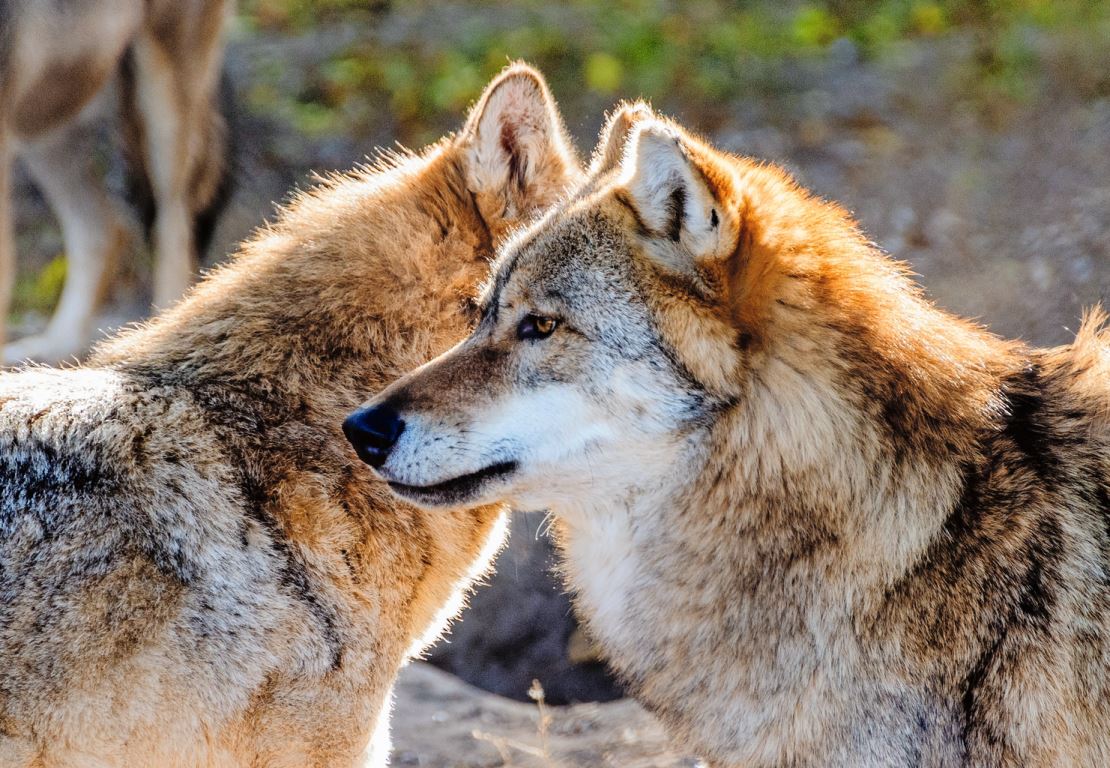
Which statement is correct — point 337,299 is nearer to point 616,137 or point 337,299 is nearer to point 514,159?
point 514,159

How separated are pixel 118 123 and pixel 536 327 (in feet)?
15.9

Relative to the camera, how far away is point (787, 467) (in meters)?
2.77

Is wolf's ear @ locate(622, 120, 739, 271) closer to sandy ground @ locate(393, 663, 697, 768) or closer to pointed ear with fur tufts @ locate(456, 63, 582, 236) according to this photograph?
pointed ear with fur tufts @ locate(456, 63, 582, 236)

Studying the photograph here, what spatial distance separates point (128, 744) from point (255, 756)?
33 centimetres

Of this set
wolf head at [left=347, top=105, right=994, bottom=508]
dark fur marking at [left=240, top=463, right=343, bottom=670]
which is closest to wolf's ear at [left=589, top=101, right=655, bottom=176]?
wolf head at [left=347, top=105, right=994, bottom=508]

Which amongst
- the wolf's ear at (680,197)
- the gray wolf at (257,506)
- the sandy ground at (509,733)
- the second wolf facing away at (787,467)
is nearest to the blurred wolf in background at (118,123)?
the sandy ground at (509,733)

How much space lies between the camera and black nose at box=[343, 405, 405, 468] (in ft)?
9.43

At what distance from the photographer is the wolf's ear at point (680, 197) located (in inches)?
104

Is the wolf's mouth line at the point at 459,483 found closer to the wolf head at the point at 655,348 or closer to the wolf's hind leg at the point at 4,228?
the wolf head at the point at 655,348

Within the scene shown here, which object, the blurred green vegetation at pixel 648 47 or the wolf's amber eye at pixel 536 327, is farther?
the blurred green vegetation at pixel 648 47

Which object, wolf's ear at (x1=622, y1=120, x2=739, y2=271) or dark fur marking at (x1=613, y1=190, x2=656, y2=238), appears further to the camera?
dark fur marking at (x1=613, y1=190, x2=656, y2=238)

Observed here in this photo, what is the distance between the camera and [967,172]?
852 cm

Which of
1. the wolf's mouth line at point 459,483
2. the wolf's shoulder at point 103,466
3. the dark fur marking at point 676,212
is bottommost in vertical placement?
the wolf's shoulder at point 103,466

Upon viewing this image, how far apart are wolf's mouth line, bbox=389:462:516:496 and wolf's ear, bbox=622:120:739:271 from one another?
0.67m
